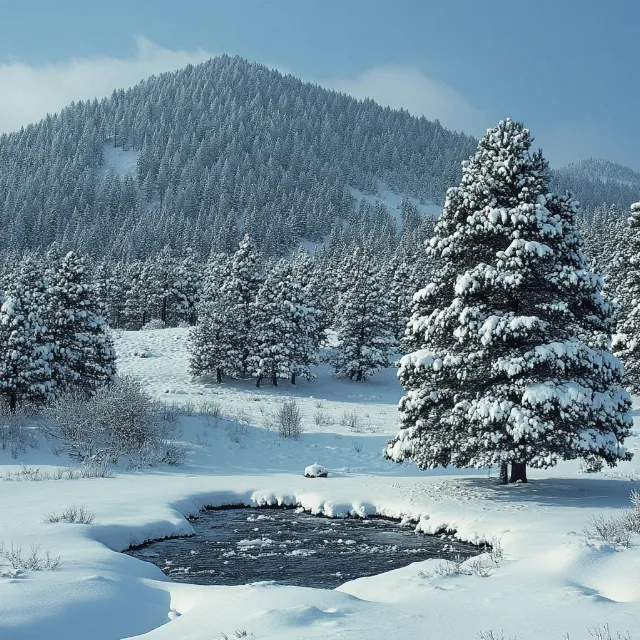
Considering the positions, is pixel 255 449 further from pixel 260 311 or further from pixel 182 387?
pixel 260 311

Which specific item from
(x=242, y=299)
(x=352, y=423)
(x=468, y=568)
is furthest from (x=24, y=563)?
(x=242, y=299)

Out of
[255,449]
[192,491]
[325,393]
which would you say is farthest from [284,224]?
[192,491]

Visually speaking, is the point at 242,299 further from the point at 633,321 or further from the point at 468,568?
the point at 468,568

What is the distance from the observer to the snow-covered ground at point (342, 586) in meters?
6.63

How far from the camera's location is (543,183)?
54.3 feet

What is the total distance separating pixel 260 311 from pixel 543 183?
123 ft

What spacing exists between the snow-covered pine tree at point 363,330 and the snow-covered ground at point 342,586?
27.0 metres

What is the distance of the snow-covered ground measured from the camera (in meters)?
6.63

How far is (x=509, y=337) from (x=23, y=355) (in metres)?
25.1

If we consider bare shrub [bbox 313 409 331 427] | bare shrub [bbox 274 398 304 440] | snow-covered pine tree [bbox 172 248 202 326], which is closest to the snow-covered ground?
bare shrub [bbox 274 398 304 440]

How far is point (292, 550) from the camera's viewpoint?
12.8 metres

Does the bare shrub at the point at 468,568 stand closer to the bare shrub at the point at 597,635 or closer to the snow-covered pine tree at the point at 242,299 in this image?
the bare shrub at the point at 597,635

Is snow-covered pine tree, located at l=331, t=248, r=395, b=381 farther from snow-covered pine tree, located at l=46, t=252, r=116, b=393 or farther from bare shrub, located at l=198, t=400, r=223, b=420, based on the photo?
snow-covered pine tree, located at l=46, t=252, r=116, b=393

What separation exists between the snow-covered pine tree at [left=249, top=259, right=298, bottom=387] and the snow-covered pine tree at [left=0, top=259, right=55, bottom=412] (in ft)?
72.6
